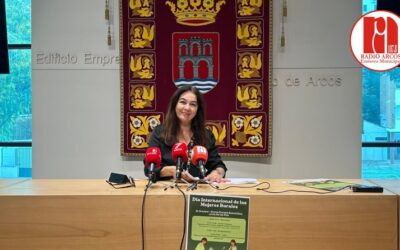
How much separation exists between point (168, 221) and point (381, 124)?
124 inches

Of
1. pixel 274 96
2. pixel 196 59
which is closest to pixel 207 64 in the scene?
pixel 196 59

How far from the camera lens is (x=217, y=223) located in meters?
1.38

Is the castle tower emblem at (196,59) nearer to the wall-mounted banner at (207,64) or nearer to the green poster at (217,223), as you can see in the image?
A: the wall-mounted banner at (207,64)

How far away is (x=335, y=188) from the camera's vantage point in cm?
162

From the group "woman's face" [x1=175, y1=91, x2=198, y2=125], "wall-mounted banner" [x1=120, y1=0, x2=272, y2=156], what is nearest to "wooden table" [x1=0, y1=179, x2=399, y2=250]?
"woman's face" [x1=175, y1=91, x2=198, y2=125]

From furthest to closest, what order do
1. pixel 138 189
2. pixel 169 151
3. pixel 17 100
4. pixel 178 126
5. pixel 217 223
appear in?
pixel 17 100 < pixel 178 126 < pixel 169 151 < pixel 138 189 < pixel 217 223

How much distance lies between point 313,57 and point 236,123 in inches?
37.5

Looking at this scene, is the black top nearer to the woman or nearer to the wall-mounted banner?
the woman

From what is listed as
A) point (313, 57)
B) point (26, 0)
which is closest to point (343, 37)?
point (313, 57)

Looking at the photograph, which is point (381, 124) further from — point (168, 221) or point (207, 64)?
point (168, 221)

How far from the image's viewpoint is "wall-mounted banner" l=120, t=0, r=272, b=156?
351cm

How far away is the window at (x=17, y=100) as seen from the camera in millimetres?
4039

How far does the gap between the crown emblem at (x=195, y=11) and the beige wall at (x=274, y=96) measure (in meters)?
Answer: 0.57

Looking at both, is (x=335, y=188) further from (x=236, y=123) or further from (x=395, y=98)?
(x=395, y=98)
